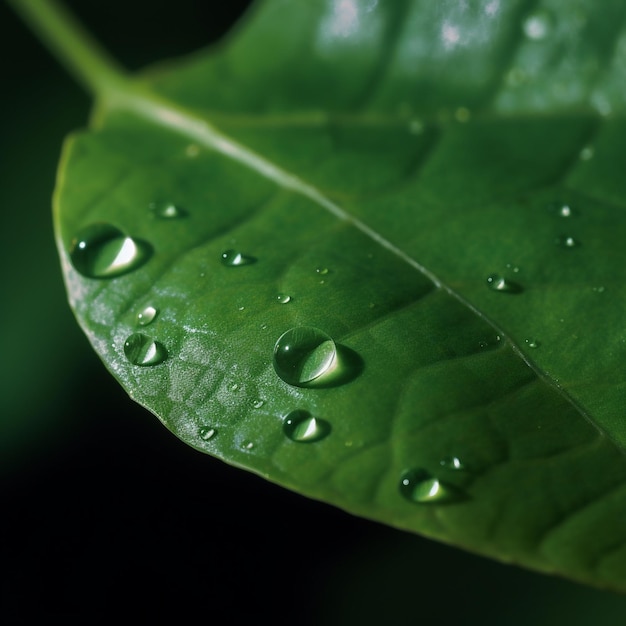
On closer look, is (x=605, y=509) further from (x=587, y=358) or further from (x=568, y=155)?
(x=568, y=155)

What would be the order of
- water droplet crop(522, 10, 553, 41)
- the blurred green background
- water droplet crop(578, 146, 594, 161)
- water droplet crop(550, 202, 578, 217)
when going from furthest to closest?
the blurred green background → water droplet crop(522, 10, 553, 41) → water droplet crop(578, 146, 594, 161) → water droplet crop(550, 202, 578, 217)

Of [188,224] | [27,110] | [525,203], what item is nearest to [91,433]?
[188,224]

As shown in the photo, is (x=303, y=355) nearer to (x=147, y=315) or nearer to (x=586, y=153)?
(x=147, y=315)

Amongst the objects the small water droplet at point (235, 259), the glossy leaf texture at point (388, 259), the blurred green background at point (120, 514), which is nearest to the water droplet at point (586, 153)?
the glossy leaf texture at point (388, 259)

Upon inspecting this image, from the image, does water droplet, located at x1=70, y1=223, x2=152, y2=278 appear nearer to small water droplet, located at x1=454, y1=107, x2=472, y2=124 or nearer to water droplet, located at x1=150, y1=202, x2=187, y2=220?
water droplet, located at x1=150, y1=202, x2=187, y2=220

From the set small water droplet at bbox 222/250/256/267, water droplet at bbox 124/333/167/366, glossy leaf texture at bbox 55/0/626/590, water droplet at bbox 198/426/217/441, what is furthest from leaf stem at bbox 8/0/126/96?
water droplet at bbox 198/426/217/441

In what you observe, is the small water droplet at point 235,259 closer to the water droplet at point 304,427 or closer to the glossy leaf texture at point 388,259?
the glossy leaf texture at point 388,259

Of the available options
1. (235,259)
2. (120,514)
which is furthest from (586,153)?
(120,514)
